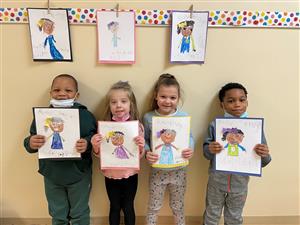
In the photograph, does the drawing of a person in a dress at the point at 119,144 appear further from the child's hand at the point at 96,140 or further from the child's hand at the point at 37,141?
the child's hand at the point at 37,141

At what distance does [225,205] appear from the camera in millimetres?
1607

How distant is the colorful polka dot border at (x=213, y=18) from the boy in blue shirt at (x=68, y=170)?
14.2 inches

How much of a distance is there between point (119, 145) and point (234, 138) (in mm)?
623

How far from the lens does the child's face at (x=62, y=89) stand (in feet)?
4.77

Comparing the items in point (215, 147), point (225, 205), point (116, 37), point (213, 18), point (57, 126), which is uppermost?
point (213, 18)

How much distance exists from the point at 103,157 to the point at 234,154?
71 centimetres

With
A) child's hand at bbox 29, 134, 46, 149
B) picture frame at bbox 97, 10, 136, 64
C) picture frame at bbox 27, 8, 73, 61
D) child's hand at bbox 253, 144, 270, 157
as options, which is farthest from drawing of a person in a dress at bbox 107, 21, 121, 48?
child's hand at bbox 253, 144, 270, 157

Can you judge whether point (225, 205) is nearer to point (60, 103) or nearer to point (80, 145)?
point (80, 145)

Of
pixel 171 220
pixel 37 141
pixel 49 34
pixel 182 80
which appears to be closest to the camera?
pixel 37 141

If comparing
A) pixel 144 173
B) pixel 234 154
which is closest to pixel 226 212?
pixel 234 154

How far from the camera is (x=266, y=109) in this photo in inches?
64.5

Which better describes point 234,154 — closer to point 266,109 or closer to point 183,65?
point 266,109

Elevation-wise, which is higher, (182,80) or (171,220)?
(182,80)

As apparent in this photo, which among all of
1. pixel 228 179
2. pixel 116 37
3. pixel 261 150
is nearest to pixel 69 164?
pixel 116 37
